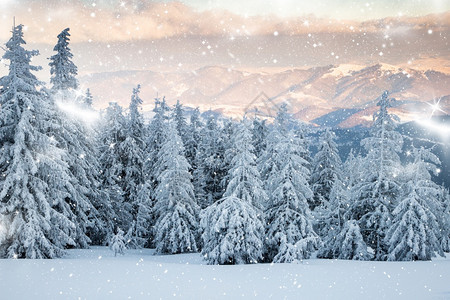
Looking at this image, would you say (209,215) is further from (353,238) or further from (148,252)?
(148,252)

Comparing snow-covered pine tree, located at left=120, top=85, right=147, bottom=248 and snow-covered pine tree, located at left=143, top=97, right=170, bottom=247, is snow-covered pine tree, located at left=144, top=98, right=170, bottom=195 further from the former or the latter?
snow-covered pine tree, located at left=120, top=85, right=147, bottom=248

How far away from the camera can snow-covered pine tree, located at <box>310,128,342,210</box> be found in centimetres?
3450

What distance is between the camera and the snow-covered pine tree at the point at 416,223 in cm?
1988

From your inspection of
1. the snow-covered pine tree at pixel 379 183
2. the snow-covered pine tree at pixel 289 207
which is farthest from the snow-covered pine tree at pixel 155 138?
the snow-covered pine tree at pixel 379 183

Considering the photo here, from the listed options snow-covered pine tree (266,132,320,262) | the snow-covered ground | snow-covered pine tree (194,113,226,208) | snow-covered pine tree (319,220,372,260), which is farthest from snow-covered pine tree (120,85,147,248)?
the snow-covered ground

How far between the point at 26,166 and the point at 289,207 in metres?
14.6

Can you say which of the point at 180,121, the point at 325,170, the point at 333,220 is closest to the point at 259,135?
the point at 325,170

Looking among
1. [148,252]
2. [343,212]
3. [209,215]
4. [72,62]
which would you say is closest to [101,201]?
[148,252]

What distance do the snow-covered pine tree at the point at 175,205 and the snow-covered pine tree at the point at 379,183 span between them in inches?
510

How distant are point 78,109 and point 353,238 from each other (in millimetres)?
20440

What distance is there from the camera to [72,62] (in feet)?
81.9

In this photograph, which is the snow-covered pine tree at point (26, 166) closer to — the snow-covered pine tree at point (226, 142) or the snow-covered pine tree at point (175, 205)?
the snow-covered pine tree at point (175, 205)

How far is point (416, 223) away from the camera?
1994cm

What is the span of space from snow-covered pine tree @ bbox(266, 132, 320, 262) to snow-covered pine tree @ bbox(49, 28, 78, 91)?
1502 centimetres
